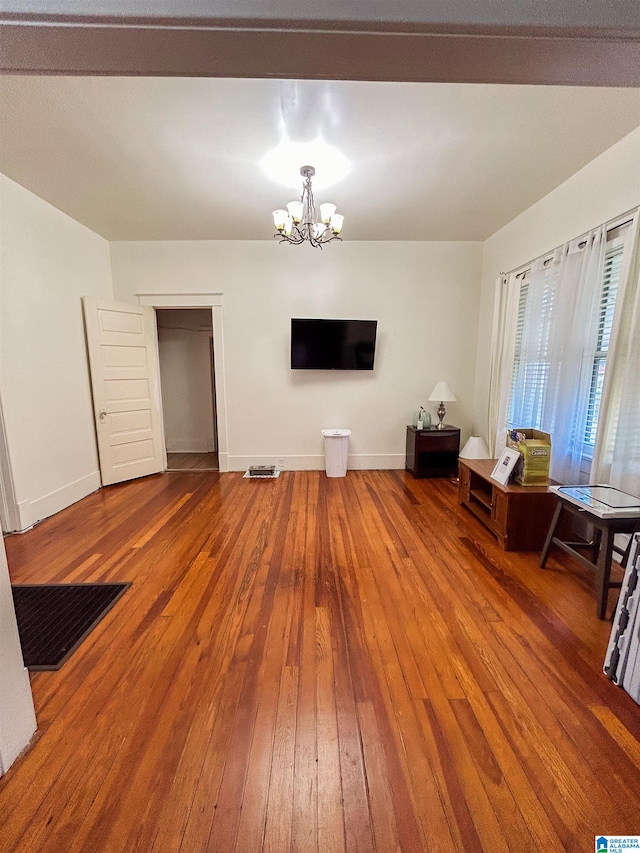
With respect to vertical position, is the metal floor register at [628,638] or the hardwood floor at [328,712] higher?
the metal floor register at [628,638]

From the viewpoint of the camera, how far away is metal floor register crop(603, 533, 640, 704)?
135 cm

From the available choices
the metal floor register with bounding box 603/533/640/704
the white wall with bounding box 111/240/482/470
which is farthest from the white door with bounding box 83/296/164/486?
the metal floor register with bounding box 603/533/640/704

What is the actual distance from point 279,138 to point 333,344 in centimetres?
223

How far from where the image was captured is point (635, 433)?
2098 mm

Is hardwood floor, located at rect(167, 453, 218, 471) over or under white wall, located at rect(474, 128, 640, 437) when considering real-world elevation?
under

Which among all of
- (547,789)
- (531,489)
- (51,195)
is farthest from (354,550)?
(51,195)

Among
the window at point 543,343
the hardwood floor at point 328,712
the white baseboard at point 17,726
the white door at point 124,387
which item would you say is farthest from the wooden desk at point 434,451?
the white baseboard at point 17,726

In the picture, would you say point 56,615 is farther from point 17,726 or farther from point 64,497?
point 64,497

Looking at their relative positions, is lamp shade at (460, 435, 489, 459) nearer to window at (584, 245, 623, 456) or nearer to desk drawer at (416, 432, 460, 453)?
desk drawer at (416, 432, 460, 453)

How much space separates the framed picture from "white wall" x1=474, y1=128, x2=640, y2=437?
1647 millimetres

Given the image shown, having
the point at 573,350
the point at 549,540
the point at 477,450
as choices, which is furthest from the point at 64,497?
the point at 573,350

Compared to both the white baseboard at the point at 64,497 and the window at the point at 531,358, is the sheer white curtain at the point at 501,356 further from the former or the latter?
the white baseboard at the point at 64,497

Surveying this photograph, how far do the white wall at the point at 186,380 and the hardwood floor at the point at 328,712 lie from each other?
3.22m

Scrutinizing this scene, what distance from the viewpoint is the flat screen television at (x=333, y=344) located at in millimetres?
4172
